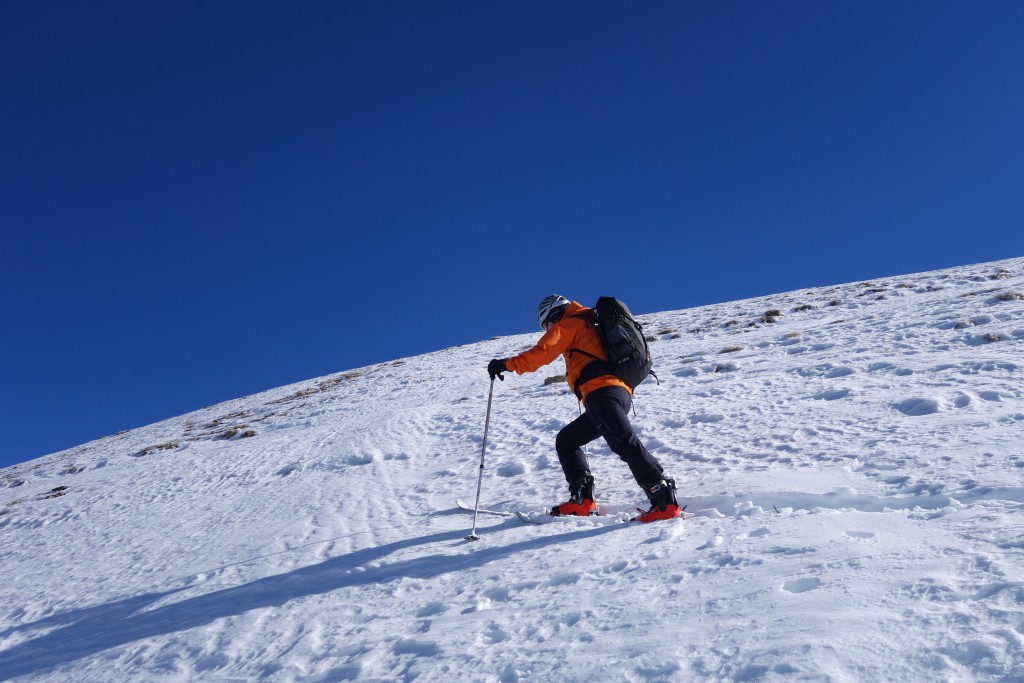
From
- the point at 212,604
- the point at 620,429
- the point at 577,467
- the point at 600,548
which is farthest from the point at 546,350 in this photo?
the point at 212,604

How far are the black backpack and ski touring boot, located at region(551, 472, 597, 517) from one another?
3.30ft

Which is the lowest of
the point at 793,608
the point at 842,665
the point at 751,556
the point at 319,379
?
the point at 842,665

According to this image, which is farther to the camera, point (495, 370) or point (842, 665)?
point (495, 370)

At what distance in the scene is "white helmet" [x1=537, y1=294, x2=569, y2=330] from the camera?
6156 millimetres

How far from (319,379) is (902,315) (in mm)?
21949

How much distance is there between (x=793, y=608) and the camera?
11.2 feet

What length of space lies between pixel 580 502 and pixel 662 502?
932 mm

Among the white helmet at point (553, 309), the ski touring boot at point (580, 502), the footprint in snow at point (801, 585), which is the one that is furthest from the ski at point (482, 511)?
the footprint in snow at point (801, 585)

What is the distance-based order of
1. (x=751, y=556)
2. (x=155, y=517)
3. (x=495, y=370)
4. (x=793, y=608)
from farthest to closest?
(x=155, y=517) < (x=495, y=370) < (x=751, y=556) < (x=793, y=608)

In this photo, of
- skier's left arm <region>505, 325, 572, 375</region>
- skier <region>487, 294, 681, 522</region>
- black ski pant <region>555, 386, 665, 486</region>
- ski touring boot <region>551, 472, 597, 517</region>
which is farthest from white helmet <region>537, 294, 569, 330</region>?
ski touring boot <region>551, 472, 597, 517</region>

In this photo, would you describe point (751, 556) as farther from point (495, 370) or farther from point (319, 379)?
point (319, 379)

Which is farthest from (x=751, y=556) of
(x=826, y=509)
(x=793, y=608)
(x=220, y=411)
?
(x=220, y=411)

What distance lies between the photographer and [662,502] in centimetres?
545

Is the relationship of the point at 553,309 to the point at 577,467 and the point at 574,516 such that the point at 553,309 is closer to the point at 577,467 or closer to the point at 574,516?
the point at 577,467
